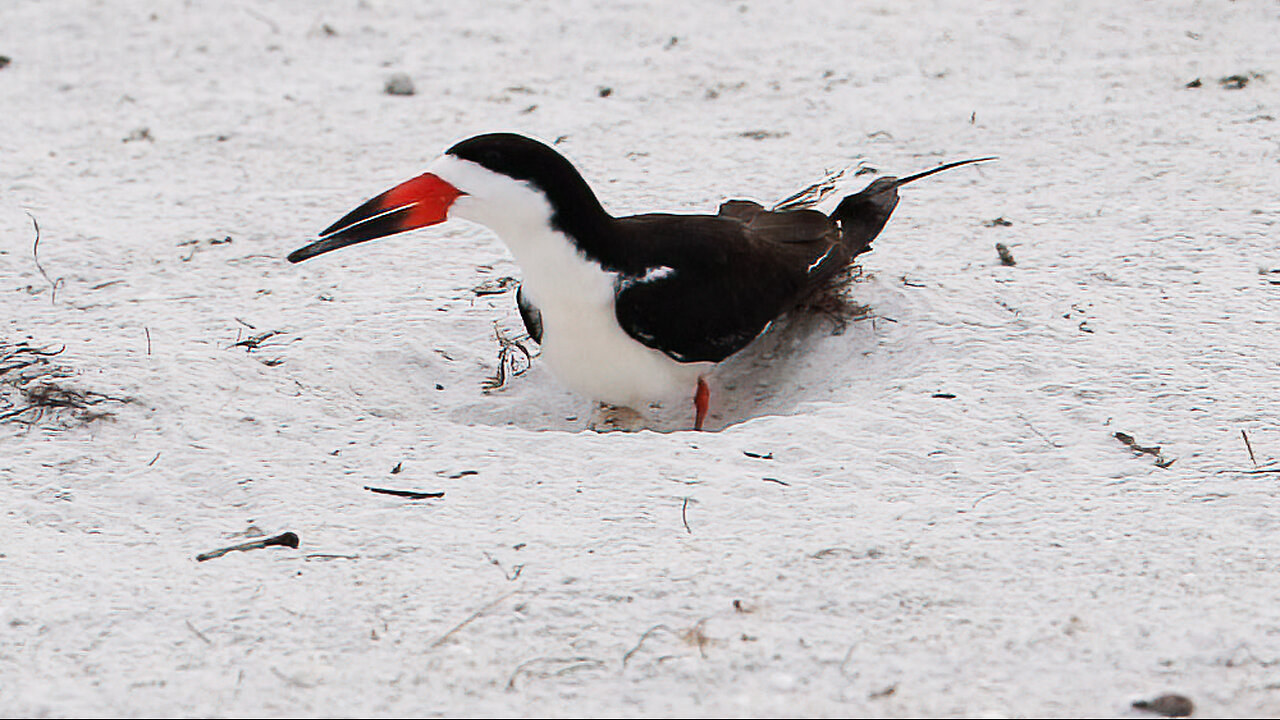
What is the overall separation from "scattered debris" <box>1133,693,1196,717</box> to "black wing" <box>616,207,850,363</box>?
150 cm

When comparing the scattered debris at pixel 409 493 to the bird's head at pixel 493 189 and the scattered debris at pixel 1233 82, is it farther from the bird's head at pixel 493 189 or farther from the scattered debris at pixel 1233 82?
the scattered debris at pixel 1233 82

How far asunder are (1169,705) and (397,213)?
6.35 feet

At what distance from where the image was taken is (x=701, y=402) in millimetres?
3320

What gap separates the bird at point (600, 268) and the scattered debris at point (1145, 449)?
90 cm

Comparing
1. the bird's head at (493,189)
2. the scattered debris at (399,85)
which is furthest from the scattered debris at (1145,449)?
the scattered debris at (399,85)

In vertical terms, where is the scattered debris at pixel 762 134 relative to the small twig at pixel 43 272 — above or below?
above

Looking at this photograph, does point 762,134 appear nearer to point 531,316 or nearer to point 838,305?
point 838,305

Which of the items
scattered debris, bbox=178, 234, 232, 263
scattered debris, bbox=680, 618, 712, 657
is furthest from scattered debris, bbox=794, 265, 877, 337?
scattered debris, bbox=178, 234, 232, 263

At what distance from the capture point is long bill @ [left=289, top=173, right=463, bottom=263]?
3.12m

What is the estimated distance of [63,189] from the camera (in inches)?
178

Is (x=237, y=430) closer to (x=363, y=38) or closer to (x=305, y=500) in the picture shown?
(x=305, y=500)

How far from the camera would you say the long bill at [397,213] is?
3.12 meters

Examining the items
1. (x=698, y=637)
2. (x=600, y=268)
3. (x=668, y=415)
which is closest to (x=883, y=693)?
(x=698, y=637)

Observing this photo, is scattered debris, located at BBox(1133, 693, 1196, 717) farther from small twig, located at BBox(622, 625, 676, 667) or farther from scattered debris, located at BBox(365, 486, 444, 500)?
scattered debris, located at BBox(365, 486, 444, 500)
